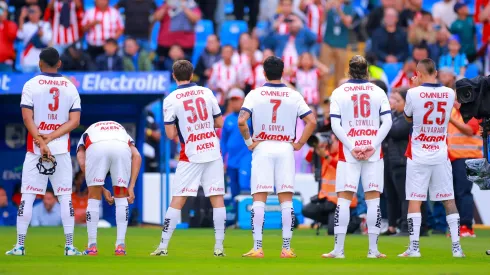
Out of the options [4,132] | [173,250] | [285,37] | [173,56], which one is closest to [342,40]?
[285,37]

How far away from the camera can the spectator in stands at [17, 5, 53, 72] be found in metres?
23.1

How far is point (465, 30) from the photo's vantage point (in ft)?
81.7

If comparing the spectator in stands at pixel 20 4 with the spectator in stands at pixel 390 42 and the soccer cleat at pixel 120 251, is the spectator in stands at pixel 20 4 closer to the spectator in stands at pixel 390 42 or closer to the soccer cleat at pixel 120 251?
the spectator in stands at pixel 390 42

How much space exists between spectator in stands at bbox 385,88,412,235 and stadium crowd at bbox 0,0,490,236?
13.6ft

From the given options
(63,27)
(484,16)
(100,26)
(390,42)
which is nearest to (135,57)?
(100,26)

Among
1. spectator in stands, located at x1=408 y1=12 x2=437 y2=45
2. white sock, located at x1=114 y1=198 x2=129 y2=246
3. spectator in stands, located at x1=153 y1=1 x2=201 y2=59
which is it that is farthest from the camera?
spectator in stands, located at x1=153 y1=1 x2=201 y2=59

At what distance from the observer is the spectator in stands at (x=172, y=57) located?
24375 mm

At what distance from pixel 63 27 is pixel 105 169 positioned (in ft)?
38.7

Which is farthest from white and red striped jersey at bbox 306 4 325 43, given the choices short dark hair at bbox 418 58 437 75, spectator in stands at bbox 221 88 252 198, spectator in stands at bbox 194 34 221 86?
short dark hair at bbox 418 58 437 75

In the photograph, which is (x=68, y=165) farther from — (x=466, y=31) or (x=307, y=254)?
(x=466, y=31)

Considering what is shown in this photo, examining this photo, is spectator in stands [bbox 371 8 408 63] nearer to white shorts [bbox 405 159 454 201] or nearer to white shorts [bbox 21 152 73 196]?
white shorts [bbox 405 159 454 201]

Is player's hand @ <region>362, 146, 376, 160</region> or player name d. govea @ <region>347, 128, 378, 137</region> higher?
player name d. govea @ <region>347, 128, 378, 137</region>

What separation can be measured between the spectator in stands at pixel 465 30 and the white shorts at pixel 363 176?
12639mm

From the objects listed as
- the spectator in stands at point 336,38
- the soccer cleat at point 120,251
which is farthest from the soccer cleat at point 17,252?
the spectator in stands at point 336,38
